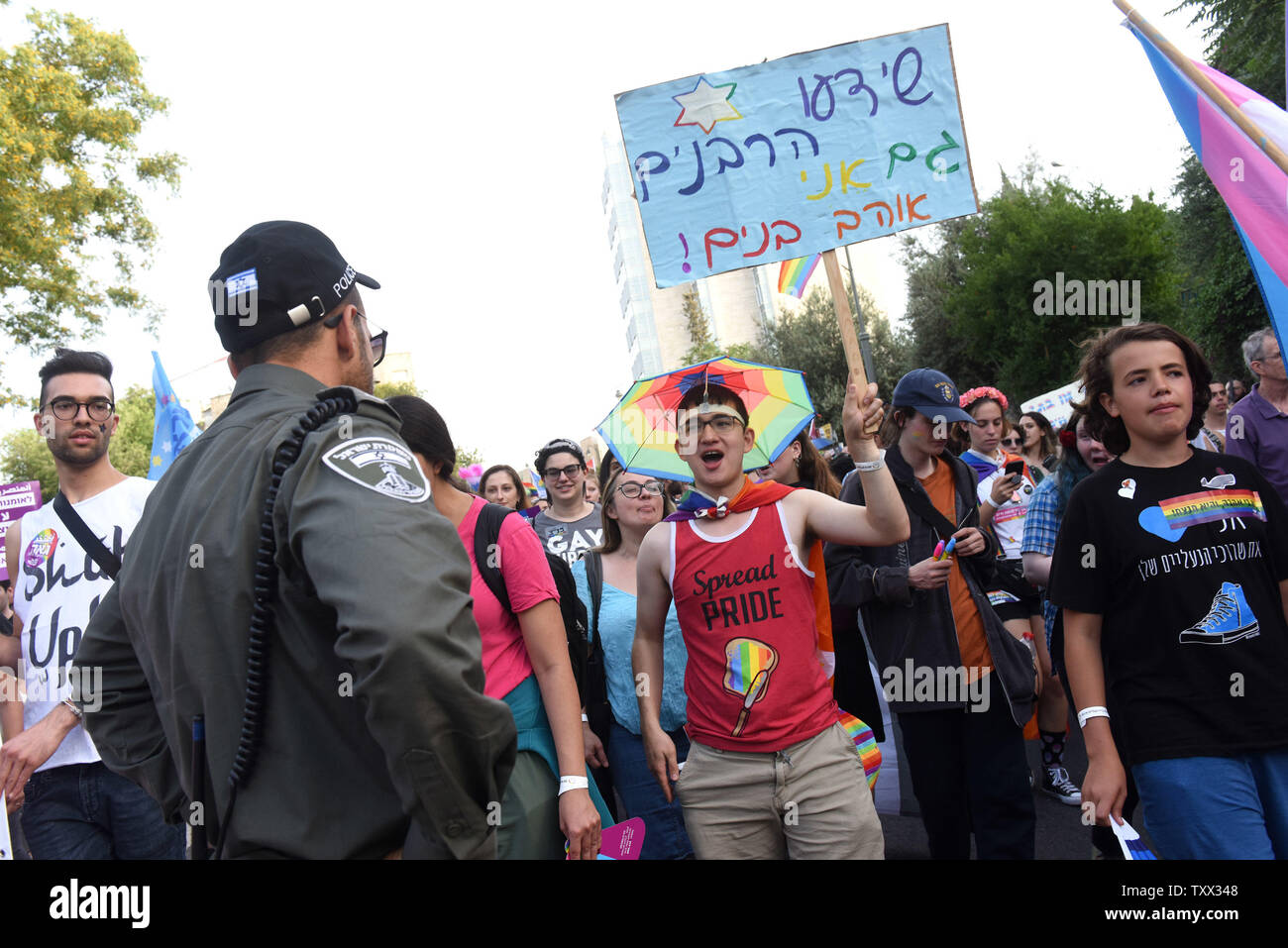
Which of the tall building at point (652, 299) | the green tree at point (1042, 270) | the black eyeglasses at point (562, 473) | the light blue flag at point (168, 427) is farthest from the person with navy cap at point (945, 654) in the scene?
the tall building at point (652, 299)

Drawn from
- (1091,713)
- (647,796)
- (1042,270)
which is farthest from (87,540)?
(1042,270)

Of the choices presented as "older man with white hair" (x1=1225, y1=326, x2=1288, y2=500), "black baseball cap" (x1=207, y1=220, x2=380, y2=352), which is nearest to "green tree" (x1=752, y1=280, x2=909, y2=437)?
"older man with white hair" (x1=1225, y1=326, x2=1288, y2=500)

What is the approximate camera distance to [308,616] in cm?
167

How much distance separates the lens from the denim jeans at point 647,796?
4.18 m

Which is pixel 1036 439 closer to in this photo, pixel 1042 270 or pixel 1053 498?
pixel 1053 498

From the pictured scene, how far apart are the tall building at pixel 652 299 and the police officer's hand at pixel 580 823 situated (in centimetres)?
7828

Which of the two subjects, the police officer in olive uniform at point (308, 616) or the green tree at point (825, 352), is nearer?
the police officer in olive uniform at point (308, 616)

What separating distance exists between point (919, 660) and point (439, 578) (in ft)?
10.3

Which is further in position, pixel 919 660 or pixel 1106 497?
pixel 919 660

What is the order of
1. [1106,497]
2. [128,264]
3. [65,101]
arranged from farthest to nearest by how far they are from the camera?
[128,264] < [65,101] < [1106,497]

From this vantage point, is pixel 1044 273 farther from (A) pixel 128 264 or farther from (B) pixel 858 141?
(B) pixel 858 141

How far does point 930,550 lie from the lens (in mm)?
4414

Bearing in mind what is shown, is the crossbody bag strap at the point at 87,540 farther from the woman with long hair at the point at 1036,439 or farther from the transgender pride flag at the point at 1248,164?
the woman with long hair at the point at 1036,439

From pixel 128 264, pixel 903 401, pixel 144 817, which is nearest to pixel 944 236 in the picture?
pixel 128 264
